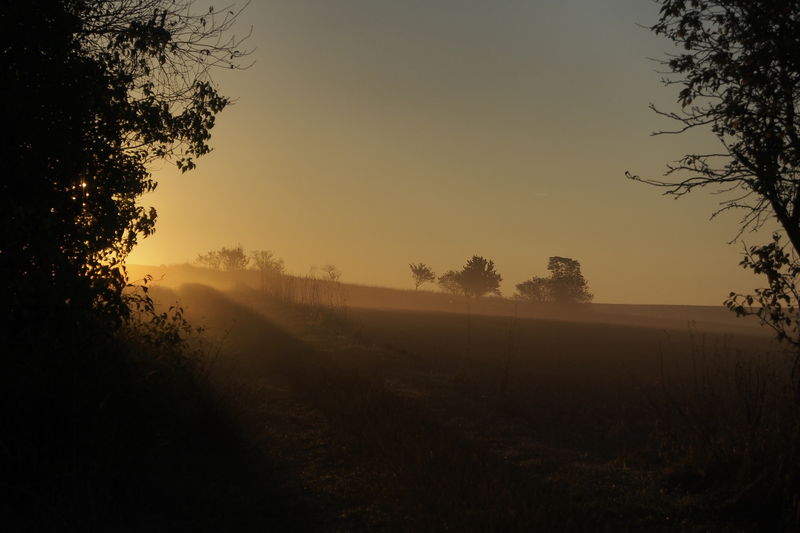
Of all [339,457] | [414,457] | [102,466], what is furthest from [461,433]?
[102,466]

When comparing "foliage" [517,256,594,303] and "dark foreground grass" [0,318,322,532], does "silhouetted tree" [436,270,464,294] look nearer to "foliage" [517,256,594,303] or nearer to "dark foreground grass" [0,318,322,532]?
"foliage" [517,256,594,303]

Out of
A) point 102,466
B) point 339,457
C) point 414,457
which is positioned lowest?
point 339,457

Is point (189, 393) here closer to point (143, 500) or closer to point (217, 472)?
point (217, 472)

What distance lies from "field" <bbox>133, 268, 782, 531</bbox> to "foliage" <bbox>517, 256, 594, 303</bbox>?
5687cm

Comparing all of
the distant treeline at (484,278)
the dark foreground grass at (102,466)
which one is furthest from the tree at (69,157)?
the distant treeline at (484,278)

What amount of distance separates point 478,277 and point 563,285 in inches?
548

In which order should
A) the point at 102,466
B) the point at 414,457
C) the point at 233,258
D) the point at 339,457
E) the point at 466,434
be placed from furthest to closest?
the point at 233,258, the point at 466,434, the point at 339,457, the point at 414,457, the point at 102,466

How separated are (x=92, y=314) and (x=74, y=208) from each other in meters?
1.43

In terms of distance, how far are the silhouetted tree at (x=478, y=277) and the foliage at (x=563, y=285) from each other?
35.2 ft

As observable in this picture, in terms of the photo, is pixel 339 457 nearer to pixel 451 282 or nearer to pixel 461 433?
pixel 461 433

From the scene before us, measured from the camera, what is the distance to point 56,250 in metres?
7.09

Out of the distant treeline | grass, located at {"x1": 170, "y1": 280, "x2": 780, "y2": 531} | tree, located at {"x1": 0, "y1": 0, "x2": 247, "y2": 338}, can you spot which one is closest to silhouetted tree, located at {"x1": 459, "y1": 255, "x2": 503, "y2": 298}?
the distant treeline

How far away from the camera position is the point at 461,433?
1164 centimetres

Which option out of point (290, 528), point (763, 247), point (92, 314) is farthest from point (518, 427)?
point (92, 314)
